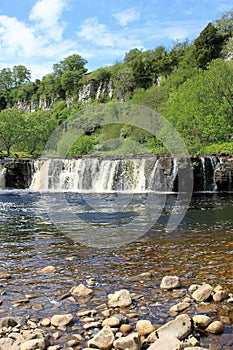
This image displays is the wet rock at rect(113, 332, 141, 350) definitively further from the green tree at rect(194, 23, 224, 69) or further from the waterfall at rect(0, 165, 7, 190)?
the green tree at rect(194, 23, 224, 69)

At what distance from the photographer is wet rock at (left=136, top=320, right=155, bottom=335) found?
3975 millimetres

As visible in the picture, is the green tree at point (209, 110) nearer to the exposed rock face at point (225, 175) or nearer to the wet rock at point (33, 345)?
the exposed rock face at point (225, 175)

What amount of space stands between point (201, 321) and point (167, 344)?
2.69 feet

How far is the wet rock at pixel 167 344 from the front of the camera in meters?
3.39

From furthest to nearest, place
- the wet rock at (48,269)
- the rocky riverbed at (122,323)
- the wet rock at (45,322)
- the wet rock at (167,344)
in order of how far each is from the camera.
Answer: the wet rock at (48,269) < the wet rock at (45,322) < the rocky riverbed at (122,323) < the wet rock at (167,344)

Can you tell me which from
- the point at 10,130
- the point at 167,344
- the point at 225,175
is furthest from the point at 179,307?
the point at 10,130

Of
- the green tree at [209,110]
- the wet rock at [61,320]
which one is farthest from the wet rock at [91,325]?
the green tree at [209,110]

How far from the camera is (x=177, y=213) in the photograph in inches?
528

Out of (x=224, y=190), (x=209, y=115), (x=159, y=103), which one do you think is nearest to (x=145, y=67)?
(x=159, y=103)

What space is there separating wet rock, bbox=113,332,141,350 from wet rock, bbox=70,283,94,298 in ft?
5.21

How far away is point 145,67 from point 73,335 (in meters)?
73.3

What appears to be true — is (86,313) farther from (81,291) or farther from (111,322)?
(81,291)

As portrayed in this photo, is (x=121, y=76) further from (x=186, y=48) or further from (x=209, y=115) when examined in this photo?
(x=209, y=115)

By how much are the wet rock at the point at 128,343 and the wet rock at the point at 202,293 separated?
1500mm
